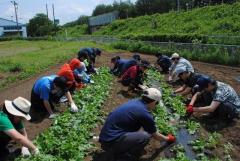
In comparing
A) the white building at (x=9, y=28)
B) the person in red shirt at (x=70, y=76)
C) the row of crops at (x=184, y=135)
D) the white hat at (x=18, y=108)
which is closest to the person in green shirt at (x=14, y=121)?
the white hat at (x=18, y=108)

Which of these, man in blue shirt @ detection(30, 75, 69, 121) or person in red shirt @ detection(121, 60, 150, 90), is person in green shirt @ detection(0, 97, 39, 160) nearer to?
man in blue shirt @ detection(30, 75, 69, 121)

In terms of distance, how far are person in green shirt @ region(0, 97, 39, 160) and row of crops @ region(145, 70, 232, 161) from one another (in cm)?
230

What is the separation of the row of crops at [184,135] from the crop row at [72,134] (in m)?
1.47

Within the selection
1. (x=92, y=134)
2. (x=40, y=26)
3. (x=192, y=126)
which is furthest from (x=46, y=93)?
(x=40, y=26)

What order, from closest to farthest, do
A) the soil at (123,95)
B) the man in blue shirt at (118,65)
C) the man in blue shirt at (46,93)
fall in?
1. the soil at (123,95)
2. the man in blue shirt at (46,93)
3. the man in blue shirt at (118,65)

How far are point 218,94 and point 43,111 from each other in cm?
426

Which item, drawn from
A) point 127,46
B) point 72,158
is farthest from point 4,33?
point 72,158

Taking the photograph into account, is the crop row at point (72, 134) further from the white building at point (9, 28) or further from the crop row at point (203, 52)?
the white building at point (9, 28)

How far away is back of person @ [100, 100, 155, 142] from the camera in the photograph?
6148 millimetres

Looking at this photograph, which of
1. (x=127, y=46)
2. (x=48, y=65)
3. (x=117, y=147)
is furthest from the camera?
(x=127, y=46)

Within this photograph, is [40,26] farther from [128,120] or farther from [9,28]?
[128,120]

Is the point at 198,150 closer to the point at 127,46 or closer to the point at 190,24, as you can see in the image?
the point at 127,46

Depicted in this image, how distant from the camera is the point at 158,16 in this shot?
52.1 metres

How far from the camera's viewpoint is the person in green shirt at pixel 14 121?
585 centimetres
